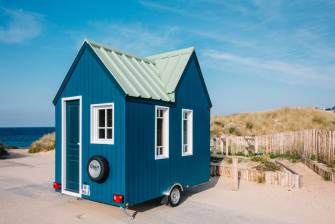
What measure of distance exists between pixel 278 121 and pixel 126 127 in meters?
38.0

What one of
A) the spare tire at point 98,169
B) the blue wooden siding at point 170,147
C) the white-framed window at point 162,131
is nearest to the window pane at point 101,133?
the spare tire at point 98,169

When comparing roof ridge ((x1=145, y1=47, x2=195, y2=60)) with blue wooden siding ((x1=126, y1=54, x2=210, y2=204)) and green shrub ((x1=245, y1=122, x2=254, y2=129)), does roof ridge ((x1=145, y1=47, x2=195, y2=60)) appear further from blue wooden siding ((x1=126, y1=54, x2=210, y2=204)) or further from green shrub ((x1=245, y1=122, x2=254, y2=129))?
green shrub ((x1=245, y1=122, x2=254, y2=129))

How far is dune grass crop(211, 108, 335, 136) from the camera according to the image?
122 ft

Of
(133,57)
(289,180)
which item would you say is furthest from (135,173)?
(289,180)

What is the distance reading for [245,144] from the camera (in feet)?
67.4

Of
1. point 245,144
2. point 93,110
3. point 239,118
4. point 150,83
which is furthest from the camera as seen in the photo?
point 239,118

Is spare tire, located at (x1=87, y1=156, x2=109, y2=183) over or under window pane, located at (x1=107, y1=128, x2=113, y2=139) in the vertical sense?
under

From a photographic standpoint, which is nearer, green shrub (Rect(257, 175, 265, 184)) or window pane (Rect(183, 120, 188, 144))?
window pane (Rect(183, 120, 188, 144))

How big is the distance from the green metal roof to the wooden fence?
961 centimetres

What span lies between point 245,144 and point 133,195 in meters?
14.4

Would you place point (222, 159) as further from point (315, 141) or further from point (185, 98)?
point (185, 98)

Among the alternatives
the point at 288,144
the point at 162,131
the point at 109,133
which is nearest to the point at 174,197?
the point at 162,131

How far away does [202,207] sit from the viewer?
8961 mm

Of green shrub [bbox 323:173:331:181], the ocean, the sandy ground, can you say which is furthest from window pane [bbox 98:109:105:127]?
the ocean
